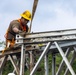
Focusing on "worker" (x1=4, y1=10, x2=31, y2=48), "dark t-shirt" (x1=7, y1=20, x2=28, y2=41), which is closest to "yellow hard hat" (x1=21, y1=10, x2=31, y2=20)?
"worker" (x1=4, y1=10, x2=31, y2=48)

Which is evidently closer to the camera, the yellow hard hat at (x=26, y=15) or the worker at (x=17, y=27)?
the worker at (x=17, y=27)

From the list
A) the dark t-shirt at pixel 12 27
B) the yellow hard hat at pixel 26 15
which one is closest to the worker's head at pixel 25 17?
the yellow hard hat at pixel 26 15

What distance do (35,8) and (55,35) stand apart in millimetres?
1539

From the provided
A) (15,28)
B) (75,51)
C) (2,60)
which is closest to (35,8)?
(15,28)

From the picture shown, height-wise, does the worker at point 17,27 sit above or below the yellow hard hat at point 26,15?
below

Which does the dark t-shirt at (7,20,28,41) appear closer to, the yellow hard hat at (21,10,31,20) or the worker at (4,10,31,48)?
the worker at (4,10,31,48)

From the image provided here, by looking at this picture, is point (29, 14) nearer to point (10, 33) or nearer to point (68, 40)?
point (10, 33)

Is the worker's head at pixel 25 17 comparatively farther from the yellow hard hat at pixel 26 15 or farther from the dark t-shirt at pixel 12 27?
the dark t-shirt at pixel 12 27

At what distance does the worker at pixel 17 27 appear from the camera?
40.1ft

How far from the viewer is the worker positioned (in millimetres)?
12234

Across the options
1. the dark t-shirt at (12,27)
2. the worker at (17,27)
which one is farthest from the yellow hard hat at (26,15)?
the dark t-shirt at (12,27)

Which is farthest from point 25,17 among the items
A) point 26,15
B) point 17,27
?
point 17,27

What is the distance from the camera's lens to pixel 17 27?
40.0ft

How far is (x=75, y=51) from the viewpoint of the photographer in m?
11.8
